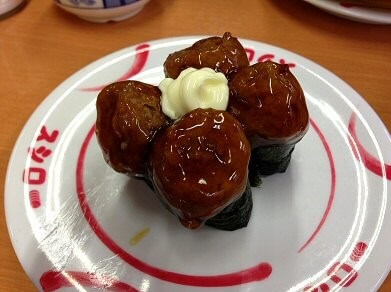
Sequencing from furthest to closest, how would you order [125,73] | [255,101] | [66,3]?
[66,3]
[125,73]
[255,101]

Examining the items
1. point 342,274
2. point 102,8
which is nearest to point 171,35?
point 102,8

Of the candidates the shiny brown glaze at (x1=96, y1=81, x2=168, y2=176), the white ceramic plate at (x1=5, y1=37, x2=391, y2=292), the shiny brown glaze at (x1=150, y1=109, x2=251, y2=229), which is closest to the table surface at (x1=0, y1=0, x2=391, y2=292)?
the white ceramic plate at (x1=5, y1=37, x2=391, y2=292)

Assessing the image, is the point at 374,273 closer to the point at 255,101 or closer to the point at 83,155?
the point at 255,101

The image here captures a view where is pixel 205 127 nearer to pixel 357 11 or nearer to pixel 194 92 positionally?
pixel 194 92

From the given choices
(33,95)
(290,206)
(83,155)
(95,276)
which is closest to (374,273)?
(290,206)

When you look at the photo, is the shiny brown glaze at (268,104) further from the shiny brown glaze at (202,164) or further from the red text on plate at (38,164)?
the red text on plate at (38,164)

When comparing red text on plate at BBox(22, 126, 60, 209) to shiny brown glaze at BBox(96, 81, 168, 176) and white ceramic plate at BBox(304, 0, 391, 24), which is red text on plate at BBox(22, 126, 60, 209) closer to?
shiny brown glaze at BBox(96, 81, 168, 176)
